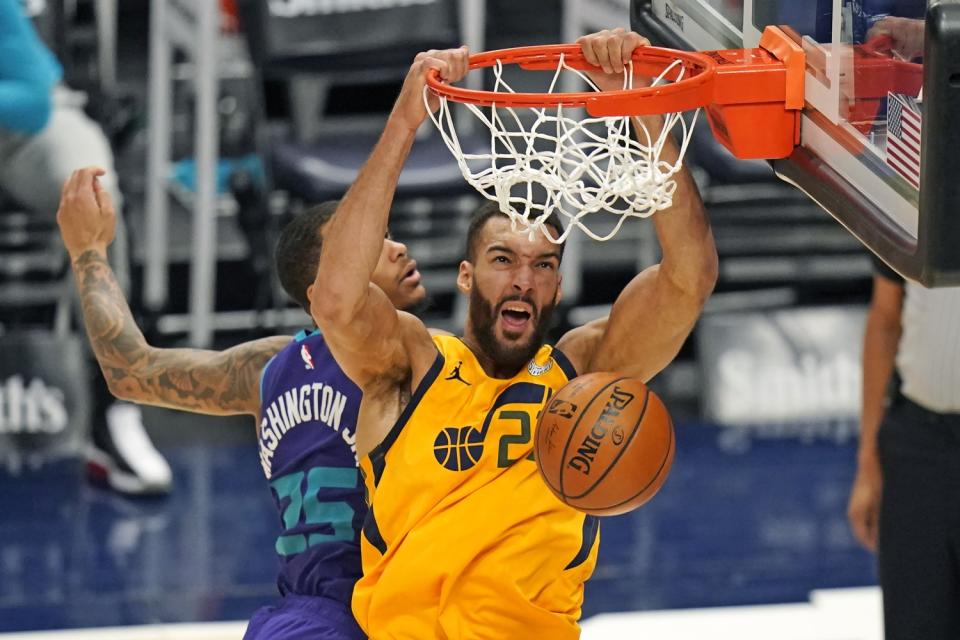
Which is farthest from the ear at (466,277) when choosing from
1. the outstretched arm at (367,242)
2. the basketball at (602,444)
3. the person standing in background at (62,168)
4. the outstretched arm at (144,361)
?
the person standing in background at (62,168)

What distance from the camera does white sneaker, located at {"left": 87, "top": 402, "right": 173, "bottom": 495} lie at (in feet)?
22.1

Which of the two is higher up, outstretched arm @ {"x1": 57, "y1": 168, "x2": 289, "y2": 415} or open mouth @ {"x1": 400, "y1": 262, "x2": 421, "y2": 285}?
open mouth @ {"x1": 400, "y1": 262, "x2": 421, "y2": 285}

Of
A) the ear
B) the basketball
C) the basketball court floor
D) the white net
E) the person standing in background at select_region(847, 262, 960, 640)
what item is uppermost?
the white net

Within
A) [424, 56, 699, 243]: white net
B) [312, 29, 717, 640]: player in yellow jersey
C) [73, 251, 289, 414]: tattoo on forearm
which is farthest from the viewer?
[73, 251, 289, 414]: tattoo on forearm

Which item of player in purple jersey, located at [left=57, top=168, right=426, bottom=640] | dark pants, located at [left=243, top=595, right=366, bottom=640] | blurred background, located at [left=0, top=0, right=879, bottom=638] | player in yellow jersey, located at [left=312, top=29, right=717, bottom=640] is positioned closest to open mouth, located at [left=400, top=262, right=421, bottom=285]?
player in purple jersey, located at [left=57, top=168, right=426, bottom=640]

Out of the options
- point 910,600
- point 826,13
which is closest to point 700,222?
point 826,13

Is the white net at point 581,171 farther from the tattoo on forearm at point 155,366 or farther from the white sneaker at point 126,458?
the white sneaker at point 126,458

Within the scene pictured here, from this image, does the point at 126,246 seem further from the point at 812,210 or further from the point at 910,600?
the point at 910,600

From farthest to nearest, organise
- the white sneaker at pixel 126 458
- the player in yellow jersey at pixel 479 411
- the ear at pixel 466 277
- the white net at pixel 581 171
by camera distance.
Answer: the white sneaker at pixel 126 458, the ear at pixel 466 277, the player in yellow jersey at pixel 479 411, the white net at pixel 581 171

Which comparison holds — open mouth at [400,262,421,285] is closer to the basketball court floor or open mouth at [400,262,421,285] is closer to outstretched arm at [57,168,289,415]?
outstretched arm at [57,168,289,415]

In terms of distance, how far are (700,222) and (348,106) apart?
548 centimetres

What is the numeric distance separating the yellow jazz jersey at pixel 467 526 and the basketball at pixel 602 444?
7.2 inches

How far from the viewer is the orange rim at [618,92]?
306 cm

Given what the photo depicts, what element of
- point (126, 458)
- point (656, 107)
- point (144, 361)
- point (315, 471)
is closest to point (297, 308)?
point (126, 458)
